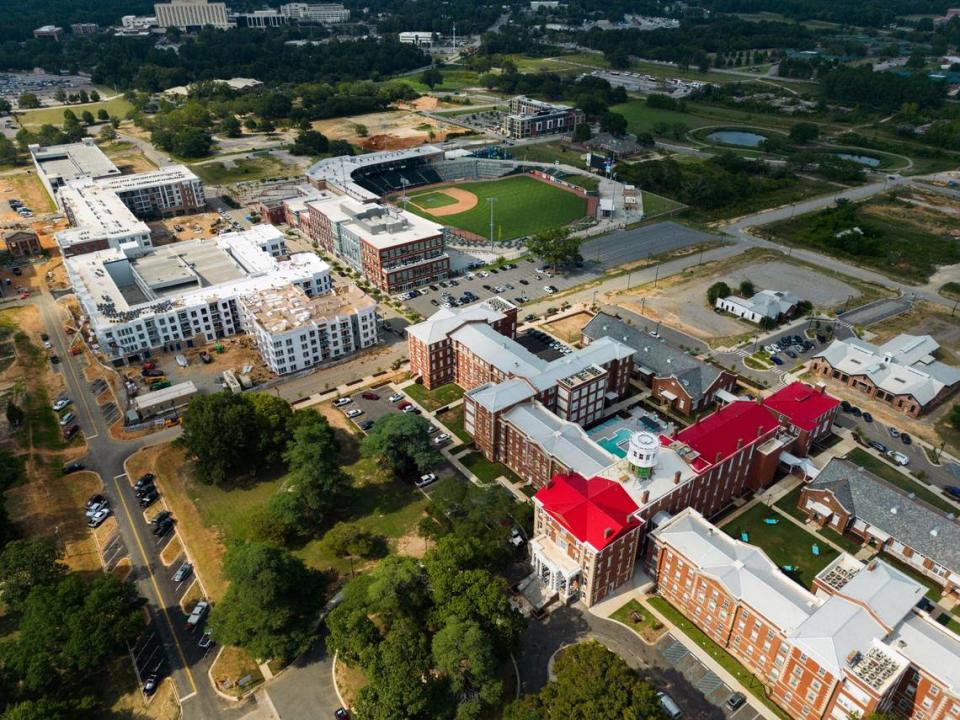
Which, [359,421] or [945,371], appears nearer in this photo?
[359,421]

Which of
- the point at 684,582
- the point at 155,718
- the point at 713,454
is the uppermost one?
Answer: the point at 713,454

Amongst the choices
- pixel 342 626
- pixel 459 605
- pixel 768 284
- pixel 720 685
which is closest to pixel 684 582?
pixel 720 685

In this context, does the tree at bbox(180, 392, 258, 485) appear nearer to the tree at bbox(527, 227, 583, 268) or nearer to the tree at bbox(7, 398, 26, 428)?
the tree at bbox(7, 398, 26, 428)

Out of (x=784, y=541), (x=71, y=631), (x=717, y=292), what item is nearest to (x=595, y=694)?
(x=784, y=541)

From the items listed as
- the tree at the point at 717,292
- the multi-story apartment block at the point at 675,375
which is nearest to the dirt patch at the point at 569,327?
A: the multi-story apartment block at the point at 675,375

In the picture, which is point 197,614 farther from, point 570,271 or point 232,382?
point 570,271

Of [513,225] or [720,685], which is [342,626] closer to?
[720,685]

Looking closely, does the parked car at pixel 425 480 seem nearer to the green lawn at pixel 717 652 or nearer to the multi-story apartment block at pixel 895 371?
the green lawn at pixel 717 652
